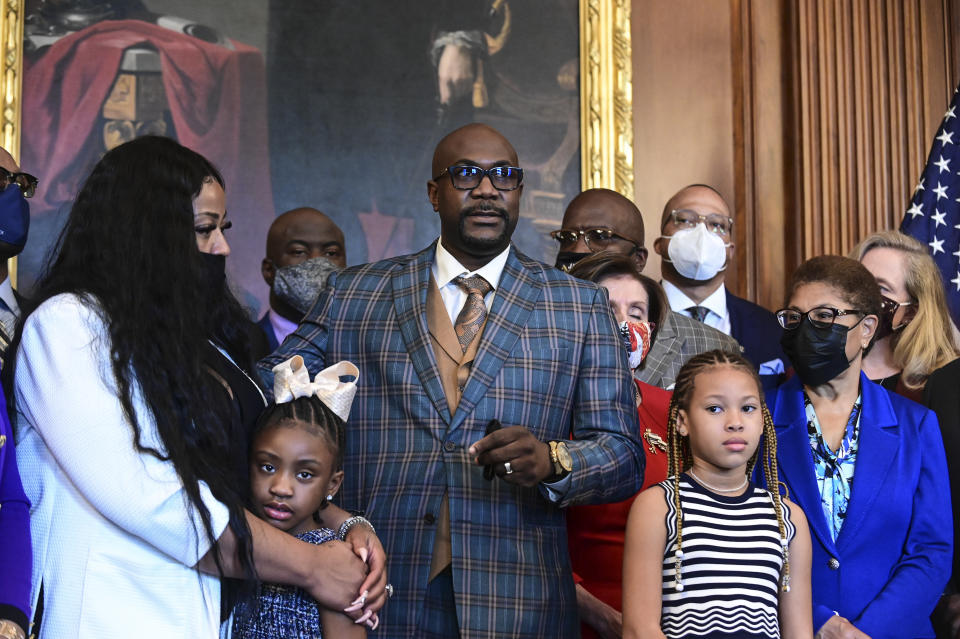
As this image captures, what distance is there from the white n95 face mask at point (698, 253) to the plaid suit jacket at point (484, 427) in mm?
1908

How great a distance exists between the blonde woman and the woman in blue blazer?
55 cm

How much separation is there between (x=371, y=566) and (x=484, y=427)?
0.55 metres

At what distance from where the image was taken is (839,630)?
3188 millimetres

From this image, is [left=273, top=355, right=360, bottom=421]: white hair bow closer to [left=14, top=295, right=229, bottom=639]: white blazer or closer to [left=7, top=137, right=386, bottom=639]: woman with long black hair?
[left=7, top=137, right=386, bottom=639]: woman with long black hair

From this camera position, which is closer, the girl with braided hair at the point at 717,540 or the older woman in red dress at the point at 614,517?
the girl with braided hair at the point at 717,540

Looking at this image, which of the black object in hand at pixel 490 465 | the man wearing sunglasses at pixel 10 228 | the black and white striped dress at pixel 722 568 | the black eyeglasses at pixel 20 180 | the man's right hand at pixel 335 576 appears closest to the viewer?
the man's right hand at pixel 335 576

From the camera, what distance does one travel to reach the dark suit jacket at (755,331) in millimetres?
4840

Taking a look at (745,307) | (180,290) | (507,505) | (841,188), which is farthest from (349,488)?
(841,188)

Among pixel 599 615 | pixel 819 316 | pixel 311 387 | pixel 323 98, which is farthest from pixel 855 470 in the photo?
pixel 323 98

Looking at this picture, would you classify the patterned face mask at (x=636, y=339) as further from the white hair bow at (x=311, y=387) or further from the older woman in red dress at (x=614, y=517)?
the white hair bow at (x=311, y=387)

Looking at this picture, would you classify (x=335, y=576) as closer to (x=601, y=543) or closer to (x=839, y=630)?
(x=601, y=543)

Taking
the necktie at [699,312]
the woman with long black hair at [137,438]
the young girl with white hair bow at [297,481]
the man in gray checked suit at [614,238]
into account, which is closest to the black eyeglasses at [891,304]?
the man in gray checked suit at [614,238]

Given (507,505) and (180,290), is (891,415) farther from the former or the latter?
(180,290)

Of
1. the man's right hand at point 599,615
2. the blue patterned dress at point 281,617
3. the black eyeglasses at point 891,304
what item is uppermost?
the black eyeglasses at point 891,304
